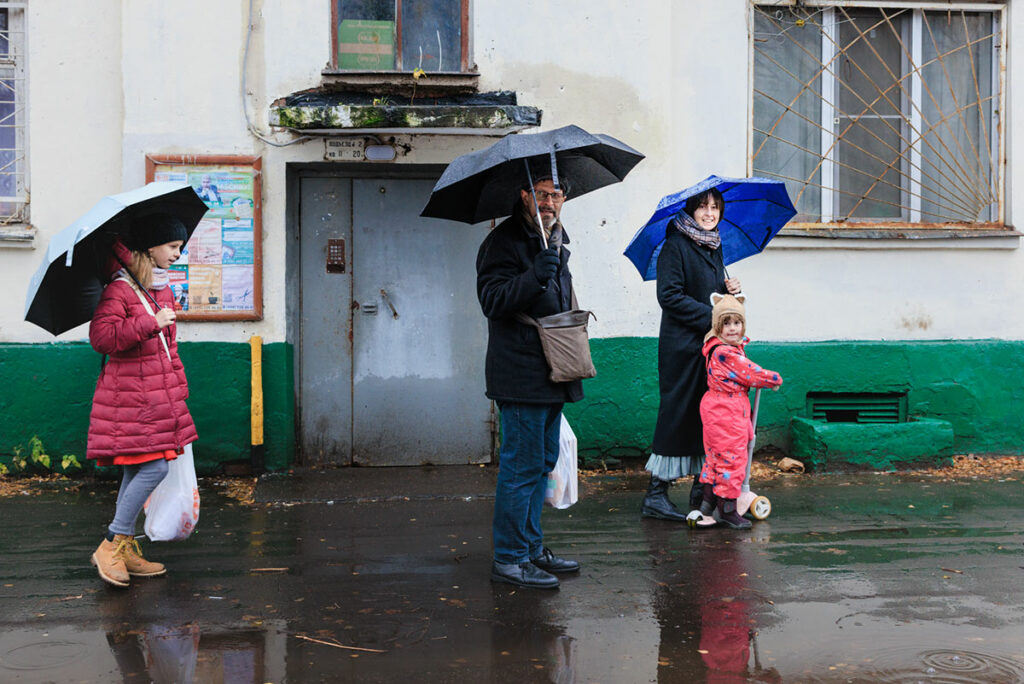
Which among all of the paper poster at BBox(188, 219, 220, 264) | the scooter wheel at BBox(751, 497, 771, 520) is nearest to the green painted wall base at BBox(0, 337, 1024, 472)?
the paper poster at BBox(188, 219, 220, 264)

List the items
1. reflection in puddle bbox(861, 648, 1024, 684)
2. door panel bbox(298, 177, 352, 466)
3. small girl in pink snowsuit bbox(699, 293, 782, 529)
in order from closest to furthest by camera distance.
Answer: reflection in puddle bbox(861, 648, 1024, 684) → small girl in pink snowsuit bbox(699, 293, 782, 529) → door panel bbox(298, 177, 352, 466)

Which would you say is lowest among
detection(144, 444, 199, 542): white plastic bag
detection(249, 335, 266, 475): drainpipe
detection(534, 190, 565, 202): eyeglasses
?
detection(144, 444, 199, 542): white plastic bag

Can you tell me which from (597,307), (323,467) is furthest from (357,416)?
(597,307)

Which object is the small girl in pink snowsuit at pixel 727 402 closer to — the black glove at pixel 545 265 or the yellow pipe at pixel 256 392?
the black glove at pixel 545 265

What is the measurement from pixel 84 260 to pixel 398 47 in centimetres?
321

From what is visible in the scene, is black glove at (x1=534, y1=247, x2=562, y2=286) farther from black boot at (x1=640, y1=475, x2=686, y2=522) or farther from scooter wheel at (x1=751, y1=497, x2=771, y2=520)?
scooter wheel at (x1=751, y1=497, x2=771, y2=520)

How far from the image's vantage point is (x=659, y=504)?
20.2 feet

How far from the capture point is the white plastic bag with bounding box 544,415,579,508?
17.1 feet

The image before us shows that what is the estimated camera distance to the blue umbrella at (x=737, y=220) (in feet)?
19.6

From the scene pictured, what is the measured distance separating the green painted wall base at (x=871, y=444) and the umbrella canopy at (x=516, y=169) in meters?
3.13

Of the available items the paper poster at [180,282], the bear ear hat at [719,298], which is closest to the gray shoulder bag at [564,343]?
the bear ear hat at [719,298]

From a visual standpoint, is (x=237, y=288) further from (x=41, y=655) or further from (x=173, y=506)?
(x=41, y=655)

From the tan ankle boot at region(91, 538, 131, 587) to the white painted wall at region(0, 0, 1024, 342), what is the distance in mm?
2597

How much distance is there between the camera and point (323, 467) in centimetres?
762
